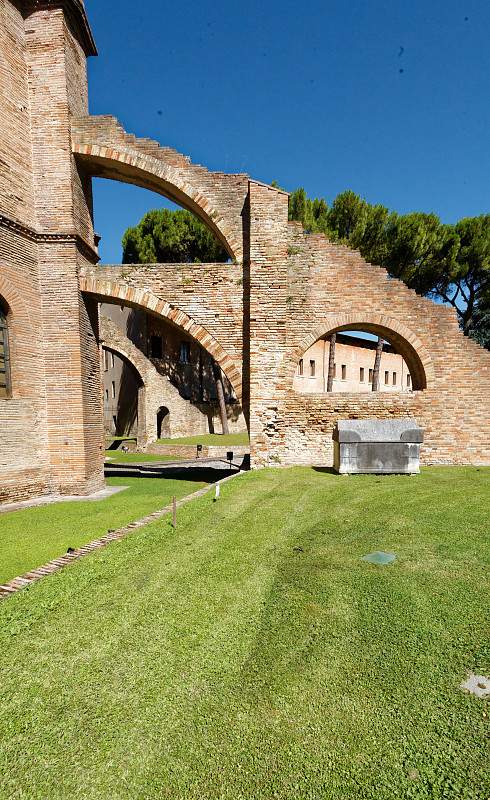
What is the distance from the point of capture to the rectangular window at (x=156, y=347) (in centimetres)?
2242

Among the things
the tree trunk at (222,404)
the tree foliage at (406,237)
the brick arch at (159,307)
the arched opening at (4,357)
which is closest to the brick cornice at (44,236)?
the brick arch at (159,307)

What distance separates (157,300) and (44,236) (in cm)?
281

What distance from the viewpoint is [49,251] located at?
8156 mm

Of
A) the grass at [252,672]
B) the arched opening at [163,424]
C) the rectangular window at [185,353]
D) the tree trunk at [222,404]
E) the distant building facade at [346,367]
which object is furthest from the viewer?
the distant building facade at [346,367]

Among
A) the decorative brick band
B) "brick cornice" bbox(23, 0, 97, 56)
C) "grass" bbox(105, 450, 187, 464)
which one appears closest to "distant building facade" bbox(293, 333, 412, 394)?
"grass" bbox(105, 450, 187, 464)

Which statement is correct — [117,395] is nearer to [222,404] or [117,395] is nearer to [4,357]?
[222,404]

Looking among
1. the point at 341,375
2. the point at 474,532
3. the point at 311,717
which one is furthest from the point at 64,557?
the point at 341,375

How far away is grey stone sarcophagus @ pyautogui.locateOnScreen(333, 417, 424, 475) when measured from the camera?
306 inches

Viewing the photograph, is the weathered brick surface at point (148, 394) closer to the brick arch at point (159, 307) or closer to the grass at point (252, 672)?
the brick arch at point (159, 307)

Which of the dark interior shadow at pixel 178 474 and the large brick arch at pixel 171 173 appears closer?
the large brick arch at pixel 171 173

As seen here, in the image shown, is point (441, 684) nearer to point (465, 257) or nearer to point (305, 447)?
point (305, 447)

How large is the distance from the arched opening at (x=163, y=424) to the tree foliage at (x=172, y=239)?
959cm

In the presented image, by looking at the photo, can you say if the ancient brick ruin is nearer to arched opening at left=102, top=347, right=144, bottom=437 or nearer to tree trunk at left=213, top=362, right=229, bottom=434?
arched opening at left=102, top=347, right=144, bottom=437

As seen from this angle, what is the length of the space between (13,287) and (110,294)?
78.3 inches
